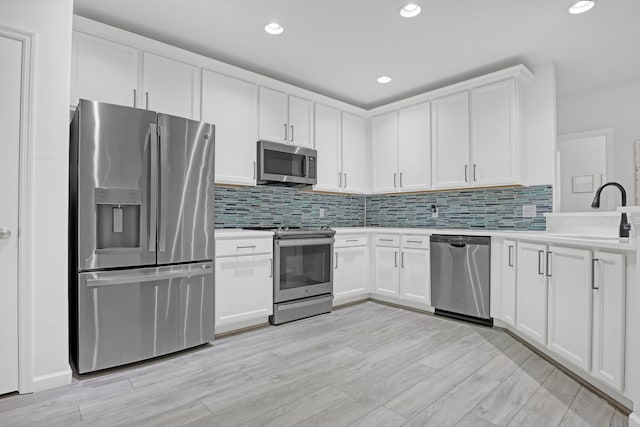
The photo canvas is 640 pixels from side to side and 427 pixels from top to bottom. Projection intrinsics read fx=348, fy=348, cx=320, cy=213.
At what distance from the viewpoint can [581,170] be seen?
13.4 feet

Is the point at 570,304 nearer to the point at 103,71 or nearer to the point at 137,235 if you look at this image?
the point at 137,235

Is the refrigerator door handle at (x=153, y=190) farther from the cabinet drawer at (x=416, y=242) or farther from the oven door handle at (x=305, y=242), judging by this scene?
the cabinet drawer at (x=416, y=242)

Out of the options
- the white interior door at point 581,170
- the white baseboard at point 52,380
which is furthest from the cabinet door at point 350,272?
the white interior door at point 581,170

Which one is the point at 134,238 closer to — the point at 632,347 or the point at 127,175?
the point at 127,175

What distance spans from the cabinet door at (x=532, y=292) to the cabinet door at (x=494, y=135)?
35.2 inches

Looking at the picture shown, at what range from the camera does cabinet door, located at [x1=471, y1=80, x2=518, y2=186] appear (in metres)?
3.35

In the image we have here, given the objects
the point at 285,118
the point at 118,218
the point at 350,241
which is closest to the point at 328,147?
the point at 285,118

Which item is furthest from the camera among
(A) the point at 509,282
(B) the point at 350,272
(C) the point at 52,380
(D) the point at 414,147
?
(D) the point at 414,147

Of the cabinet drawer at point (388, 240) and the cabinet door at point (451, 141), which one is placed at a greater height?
the cabinet door at point (451, 141)

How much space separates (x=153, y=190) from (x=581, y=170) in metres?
4.55

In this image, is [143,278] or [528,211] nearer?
[143,278]

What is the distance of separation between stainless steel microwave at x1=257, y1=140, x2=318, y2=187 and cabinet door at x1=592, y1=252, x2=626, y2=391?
2.59 metres

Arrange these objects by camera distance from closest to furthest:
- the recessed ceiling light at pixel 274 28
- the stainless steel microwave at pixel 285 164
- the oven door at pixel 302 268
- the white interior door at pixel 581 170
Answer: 1. the recessed ceiling light at pixel 274 28
2. the oven door at pixel 302 268
3. the stainless steel microwave at pixel 285 164
4. the white interior door at pixel 581 170

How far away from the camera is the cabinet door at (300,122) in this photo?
3.79 m
